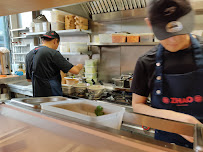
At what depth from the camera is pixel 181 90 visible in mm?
985

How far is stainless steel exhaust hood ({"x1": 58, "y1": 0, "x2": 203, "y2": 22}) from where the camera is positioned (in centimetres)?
278

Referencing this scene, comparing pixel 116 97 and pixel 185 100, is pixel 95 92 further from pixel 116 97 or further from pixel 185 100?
pixel 185 100

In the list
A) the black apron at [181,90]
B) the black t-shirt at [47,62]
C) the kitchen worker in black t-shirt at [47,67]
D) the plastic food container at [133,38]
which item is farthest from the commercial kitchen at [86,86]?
the black t-shirt at [47,62]

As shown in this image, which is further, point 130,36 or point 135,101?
point 130,36

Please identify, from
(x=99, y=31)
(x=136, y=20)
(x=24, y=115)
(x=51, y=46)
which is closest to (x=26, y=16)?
(x=99, y=31)

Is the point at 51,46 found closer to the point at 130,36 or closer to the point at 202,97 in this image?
the point at 130,36

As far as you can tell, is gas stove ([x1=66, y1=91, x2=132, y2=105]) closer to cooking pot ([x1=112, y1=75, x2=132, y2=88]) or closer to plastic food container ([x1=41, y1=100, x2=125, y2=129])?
cooking pot ([x1=112, y1=75, x2=132, y2=88])

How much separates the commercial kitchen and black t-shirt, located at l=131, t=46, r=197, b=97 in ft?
0.68

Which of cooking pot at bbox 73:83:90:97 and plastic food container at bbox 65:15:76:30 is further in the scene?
plastic food container at bbox 65:15:76:30

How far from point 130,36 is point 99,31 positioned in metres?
1.04

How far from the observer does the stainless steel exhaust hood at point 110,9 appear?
2.78 meters

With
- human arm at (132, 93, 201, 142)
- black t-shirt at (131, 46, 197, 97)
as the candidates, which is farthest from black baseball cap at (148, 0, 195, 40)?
human arm at (132, 93, 201, 142)

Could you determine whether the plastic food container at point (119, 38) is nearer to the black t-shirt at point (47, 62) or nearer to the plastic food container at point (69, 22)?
the black t-shirt at point (47, 62)

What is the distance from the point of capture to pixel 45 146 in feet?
2.56
